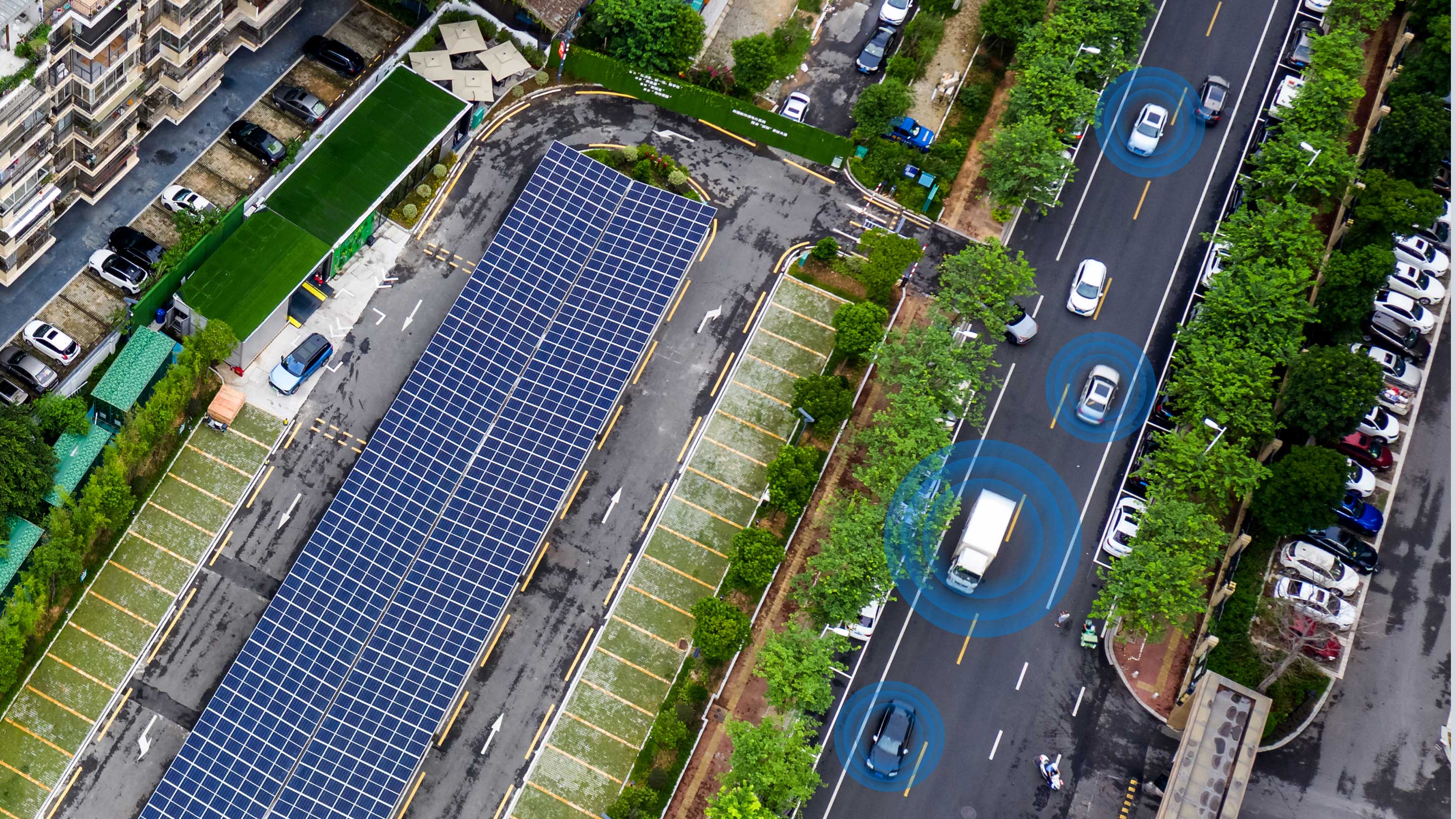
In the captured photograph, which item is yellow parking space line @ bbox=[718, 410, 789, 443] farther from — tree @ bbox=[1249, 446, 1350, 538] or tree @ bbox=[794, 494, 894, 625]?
tree @ bbox=[1249, 446, 1350, 538]

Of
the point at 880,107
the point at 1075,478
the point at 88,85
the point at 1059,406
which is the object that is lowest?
the point at 88,85

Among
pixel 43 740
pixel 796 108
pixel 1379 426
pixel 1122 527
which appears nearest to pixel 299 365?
pixel 43 740

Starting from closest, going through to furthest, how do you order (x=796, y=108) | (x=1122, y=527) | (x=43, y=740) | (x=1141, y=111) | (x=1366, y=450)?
1. (x=43, y=740)
2. (x=1122, y=527)
3. (x=1366, y=450)
4. (x=796, y=108)
5. (x=1141, y=111)

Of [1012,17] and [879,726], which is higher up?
[1012,17]

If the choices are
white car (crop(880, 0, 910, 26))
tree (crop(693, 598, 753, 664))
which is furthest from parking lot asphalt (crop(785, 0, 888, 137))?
tree (crop(693, 598, 753, 664))

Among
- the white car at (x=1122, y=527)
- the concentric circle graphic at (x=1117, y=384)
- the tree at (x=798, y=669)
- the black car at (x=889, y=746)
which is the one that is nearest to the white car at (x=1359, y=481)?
the concentric circle graphic at (x=1117, y=384)

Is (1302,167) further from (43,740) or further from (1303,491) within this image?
(43,740)
